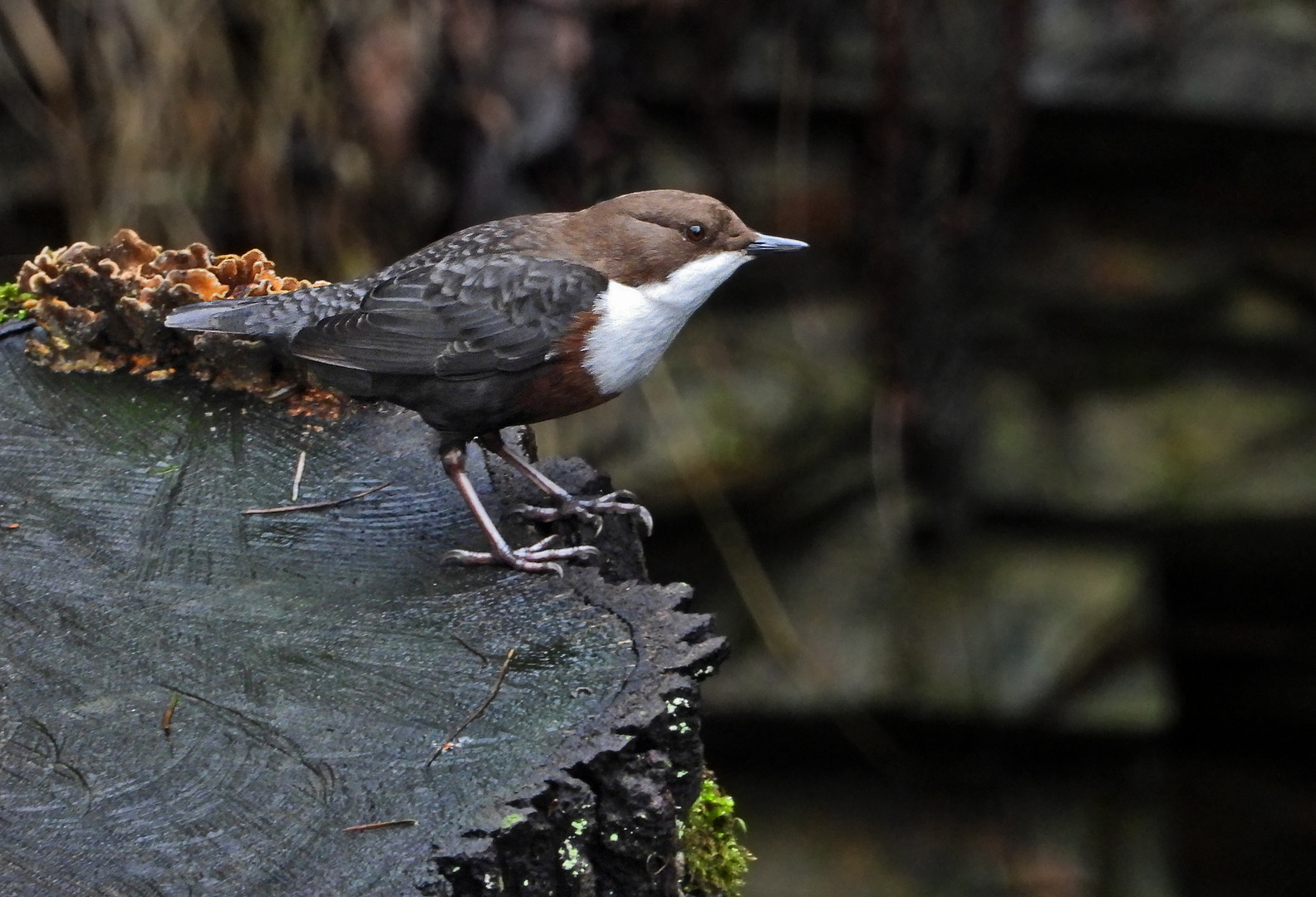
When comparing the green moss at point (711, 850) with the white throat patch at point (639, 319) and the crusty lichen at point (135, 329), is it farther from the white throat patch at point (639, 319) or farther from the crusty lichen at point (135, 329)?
the crusty lichen at point (135, 329)

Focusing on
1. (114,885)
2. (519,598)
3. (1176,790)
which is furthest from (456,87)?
(1176,790)

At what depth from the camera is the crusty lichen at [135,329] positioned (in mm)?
2611

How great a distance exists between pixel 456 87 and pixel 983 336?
2.03m

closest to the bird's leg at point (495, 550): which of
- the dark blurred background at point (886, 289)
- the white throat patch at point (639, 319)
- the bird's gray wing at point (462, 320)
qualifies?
the bird's gray wing at point (462, 320)

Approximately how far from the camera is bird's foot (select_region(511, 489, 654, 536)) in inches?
100

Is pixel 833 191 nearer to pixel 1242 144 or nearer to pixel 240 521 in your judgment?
pixel 1242 144

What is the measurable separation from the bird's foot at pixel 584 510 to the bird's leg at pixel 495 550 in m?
0.05

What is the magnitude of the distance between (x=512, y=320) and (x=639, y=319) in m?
0.25

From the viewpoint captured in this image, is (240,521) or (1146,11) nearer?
(240,521)

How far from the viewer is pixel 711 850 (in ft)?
7.36


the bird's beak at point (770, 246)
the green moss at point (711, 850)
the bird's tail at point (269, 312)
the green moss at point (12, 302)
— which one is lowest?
the green moss at point (711, 850)

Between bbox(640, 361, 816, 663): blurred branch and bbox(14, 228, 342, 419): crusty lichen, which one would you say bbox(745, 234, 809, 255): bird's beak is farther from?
bbox(640, 361, 816, 663): blurred branch

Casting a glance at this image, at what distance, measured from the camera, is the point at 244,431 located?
8.32 feet

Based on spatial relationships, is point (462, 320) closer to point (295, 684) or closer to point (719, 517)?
point (295, 684)
